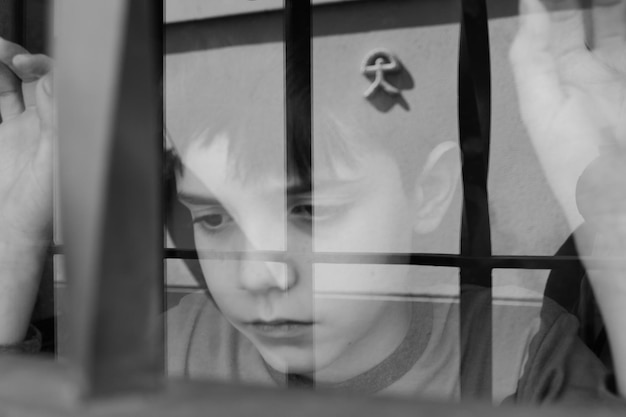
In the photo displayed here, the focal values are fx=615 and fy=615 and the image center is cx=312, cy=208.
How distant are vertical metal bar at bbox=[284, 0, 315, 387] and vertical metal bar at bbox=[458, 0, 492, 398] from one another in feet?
0.99

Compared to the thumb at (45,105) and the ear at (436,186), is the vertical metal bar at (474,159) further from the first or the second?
the thumb at (45,105)

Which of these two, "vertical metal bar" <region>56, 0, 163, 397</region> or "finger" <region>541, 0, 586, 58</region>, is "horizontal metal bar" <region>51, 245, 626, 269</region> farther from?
"vertical metal bar" <region>56, 0, 163, 397</region>

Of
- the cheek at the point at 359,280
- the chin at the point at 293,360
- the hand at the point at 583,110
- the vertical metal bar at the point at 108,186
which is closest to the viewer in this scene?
the vertical metal bar at the point at 108,186

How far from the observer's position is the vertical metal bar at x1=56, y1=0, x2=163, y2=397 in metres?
0.20

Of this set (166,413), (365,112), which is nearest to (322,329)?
(365,112)

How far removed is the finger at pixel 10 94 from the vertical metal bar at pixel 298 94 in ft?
1.98

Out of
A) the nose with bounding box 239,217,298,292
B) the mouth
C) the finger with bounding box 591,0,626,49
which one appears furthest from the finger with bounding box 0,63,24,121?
the finger with bounding box 591,0,626,49

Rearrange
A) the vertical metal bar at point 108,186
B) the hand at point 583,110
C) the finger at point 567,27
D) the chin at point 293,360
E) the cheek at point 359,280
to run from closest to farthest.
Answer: the vertical metal bar at point 108,186 < the hand at point 583,110 < the finger at point 567,27 < the cheek at point 359,280 < the chin at point 293,360

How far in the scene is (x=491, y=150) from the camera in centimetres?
109

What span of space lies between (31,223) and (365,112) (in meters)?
0.76

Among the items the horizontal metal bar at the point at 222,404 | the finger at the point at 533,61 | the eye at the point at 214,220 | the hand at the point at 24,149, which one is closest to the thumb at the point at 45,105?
the hand at the point at 24,149

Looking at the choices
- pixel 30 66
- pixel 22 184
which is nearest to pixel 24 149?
pixel 22 184

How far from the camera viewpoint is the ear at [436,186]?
1.13m

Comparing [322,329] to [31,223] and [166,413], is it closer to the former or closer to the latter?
[31,223]
